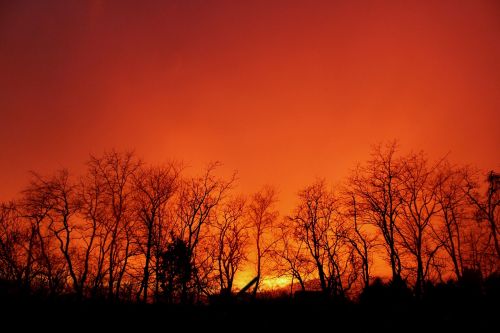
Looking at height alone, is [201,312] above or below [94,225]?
below

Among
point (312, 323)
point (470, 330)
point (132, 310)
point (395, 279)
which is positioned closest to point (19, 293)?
point (132, 310)

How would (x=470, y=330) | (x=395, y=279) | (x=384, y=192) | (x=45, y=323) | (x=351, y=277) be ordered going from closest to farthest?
1. (x=45, y=323)
2. (x=470, y=330)
3. (x=395, y=279)
4. (x=384, y=192)
5. (x=351, y=277)

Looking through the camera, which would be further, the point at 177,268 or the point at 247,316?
the point at 177,268

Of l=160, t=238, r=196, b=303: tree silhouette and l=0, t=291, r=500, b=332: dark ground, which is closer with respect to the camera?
l=0, t=291, r=500, b=332: dark ground

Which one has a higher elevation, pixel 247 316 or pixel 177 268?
pixel 177 268

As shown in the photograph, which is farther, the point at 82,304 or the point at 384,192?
the point at 384,192

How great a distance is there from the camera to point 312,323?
12.8m

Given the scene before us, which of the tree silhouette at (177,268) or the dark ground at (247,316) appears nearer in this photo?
the dark ground at (247,316)

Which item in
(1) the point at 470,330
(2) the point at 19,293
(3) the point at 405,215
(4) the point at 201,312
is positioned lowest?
(1) the point at 470,330

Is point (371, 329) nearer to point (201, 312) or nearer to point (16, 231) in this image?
point (201, 312)

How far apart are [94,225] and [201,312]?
19.8 metres

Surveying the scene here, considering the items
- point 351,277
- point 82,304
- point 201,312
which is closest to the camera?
point 82,304

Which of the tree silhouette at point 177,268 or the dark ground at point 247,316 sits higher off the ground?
the tree silhouette at point 177,268

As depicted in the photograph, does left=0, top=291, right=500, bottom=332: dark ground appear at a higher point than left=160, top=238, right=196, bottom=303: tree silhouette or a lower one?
lower
